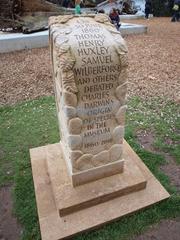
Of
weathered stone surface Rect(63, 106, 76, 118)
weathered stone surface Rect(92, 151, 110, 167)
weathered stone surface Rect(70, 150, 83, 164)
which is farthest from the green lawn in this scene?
weathered stone surface Rect(63, 106, 76, 118)

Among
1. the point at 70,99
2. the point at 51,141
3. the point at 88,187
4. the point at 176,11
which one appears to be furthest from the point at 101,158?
the point at 176,11

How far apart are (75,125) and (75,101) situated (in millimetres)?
299

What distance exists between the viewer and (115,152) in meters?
3.21

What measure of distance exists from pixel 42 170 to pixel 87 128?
1189mm

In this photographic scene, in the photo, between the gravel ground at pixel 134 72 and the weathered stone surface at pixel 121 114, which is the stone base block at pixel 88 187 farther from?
the gravel ground at pixel 134 72

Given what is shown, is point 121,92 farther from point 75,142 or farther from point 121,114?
point 75,142

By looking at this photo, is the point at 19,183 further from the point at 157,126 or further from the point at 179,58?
the point at 179,58

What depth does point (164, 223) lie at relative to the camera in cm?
303

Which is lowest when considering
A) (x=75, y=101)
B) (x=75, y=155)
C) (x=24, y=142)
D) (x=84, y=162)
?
(x=24, y=142)

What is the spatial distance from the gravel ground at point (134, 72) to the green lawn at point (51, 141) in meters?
0.60

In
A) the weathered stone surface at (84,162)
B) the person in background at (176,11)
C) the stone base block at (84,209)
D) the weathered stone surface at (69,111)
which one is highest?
the person in background at (176,11)

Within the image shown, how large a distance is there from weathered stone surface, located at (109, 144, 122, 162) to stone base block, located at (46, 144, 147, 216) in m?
0.09

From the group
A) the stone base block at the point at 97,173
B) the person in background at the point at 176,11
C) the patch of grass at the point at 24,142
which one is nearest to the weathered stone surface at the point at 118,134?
the stone base block at the point at 97,173

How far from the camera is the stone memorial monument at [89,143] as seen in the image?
2518 mm
